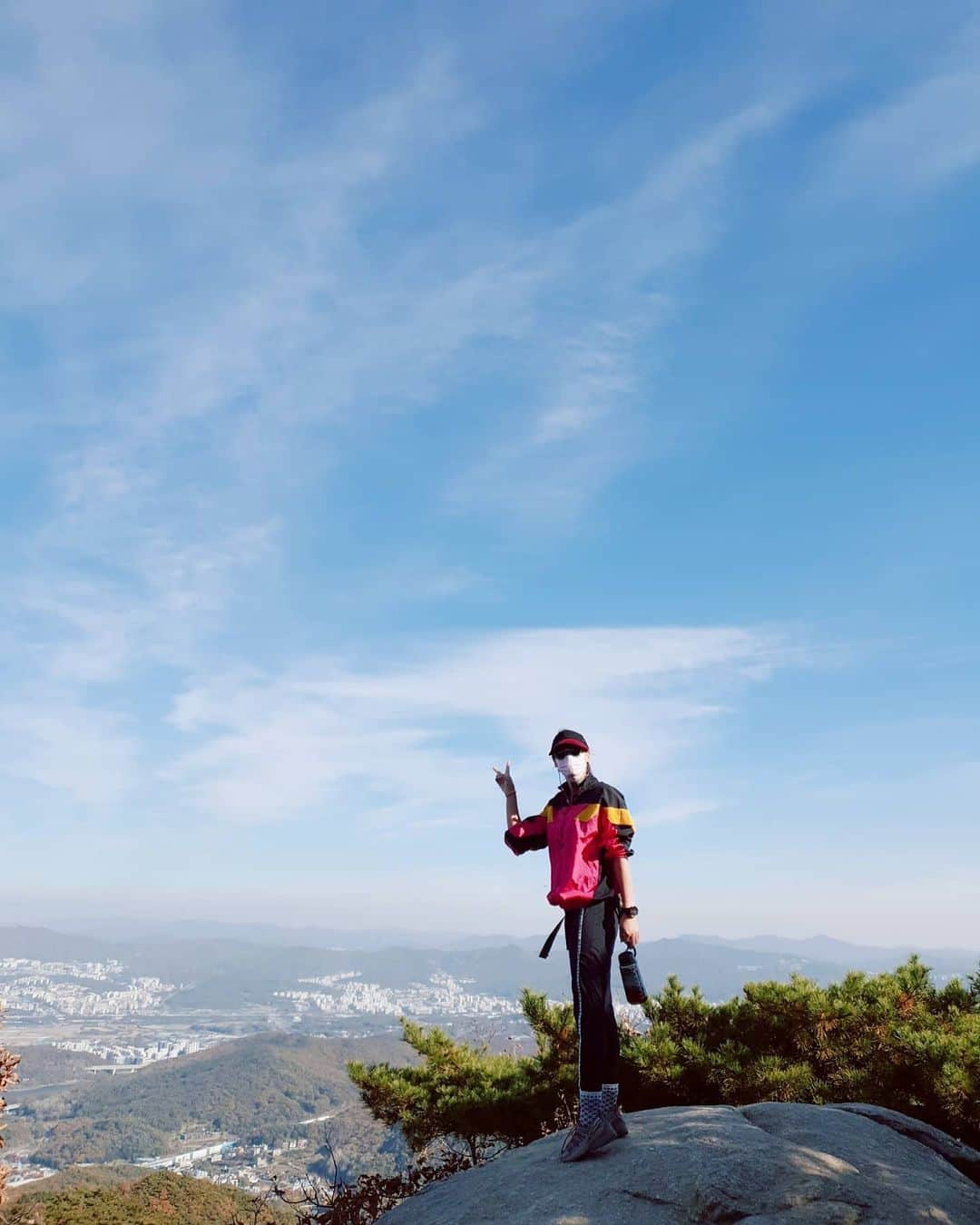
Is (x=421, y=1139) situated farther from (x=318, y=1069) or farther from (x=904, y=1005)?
(x=318, y=1069)

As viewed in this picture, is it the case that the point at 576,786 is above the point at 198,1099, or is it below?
above

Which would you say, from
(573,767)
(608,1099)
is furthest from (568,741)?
(608,1099)

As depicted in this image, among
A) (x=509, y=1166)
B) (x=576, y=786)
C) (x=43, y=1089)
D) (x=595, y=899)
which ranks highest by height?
(x=576, y=786)

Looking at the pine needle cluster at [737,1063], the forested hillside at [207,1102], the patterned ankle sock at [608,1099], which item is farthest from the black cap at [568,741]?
the forested hillside at [207,1102]

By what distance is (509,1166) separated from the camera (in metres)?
6.03

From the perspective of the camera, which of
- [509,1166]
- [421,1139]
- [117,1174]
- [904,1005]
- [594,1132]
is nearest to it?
[594,1132]

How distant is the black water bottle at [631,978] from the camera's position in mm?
5656

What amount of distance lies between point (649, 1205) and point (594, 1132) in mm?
899

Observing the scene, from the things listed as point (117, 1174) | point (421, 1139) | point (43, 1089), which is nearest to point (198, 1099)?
point (43, 1089)

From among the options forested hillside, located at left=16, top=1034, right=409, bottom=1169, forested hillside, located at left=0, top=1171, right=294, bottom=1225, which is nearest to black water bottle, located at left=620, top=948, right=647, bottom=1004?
forested hillside, located at left=0, top=1171, right=294, bottom=1225

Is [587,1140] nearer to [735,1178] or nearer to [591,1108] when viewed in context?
[591,1108]

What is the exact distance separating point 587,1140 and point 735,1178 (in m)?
1.09

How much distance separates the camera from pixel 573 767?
6129mm

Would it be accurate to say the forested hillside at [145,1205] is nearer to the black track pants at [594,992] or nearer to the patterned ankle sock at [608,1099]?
the patterned ankle sock at [608,1099]
